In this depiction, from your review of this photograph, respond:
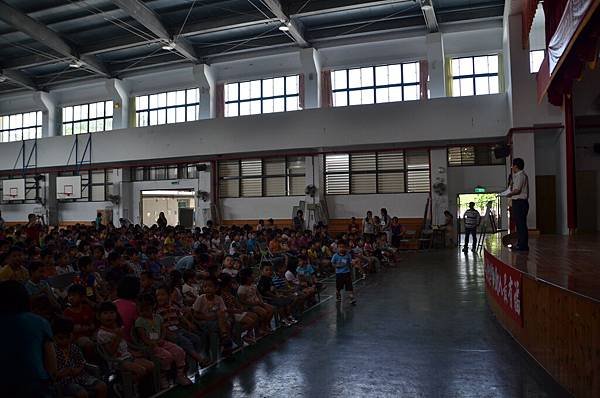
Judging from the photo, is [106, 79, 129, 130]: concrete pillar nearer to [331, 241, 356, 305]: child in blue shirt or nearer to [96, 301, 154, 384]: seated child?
[331, 241, 356, 305]: child in blue shirt

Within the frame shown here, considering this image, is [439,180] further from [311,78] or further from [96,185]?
[96,185]

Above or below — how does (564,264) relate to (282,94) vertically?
below

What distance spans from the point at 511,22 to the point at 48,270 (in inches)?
533

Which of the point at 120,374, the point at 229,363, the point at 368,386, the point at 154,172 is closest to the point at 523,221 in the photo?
the point at 368,386

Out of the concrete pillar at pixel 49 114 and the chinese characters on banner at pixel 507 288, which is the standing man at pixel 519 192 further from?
the concrete pillar at pixel 49 114

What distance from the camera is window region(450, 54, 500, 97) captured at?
17.0 metres

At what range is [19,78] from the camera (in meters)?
21.9

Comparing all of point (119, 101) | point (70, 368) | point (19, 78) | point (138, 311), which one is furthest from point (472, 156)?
point (19, 78)

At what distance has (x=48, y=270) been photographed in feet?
20.6

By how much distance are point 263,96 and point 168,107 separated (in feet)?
15.3

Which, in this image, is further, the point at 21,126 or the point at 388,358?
the point at 21,126

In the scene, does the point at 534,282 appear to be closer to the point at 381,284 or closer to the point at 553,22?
the point at 381,284

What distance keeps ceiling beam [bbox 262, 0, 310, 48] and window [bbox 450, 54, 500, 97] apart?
219 inches

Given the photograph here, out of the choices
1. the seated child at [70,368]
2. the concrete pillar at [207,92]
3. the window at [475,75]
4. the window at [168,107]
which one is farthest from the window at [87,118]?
the seated child at [70,368]
